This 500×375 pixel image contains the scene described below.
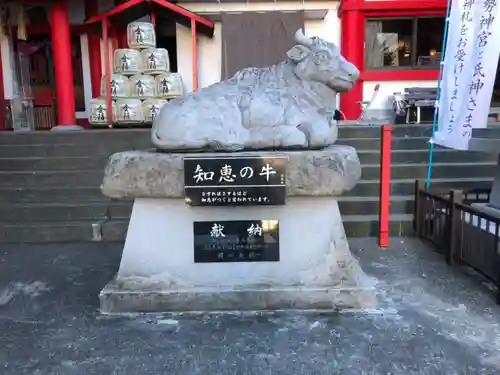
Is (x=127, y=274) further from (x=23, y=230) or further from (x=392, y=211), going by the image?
(x=392, y=211)

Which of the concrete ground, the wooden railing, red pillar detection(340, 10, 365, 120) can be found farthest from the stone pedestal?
red pillar detection(340, 10, 365, 120)

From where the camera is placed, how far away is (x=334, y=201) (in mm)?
3359

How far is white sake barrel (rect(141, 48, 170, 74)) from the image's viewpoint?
8.56 metres

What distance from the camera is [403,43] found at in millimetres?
10047

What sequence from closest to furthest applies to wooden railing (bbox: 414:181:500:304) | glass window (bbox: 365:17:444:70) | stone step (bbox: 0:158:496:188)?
wooden railing (bbox: 414:181:500:304)
stone step (bbox: 0:158:496:188)
glass window (bbox: 365:17:444:70)

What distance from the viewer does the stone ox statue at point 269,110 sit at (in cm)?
331

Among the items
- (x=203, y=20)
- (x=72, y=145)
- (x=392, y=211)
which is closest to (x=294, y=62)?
(x=392, y=211)

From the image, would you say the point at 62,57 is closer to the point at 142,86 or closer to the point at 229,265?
the point at 142,86

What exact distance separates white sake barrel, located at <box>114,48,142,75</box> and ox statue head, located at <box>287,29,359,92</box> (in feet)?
18.9

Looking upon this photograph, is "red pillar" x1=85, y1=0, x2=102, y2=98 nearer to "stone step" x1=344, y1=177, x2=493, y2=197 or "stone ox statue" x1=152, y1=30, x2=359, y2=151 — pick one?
"stone step" x1=344, y1=177, x2=493, y2=197

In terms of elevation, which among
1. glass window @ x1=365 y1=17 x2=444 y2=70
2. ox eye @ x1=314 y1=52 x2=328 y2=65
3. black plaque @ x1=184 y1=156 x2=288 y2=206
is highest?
glass window @ x1=365 y1=17 x2=444 y2=70

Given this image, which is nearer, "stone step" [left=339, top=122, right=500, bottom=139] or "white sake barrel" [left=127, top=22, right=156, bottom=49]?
"stone step" [left=339, top=122, right=500, bottom=139]

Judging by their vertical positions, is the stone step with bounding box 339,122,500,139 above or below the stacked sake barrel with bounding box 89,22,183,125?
below

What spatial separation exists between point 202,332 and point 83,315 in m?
0.96
